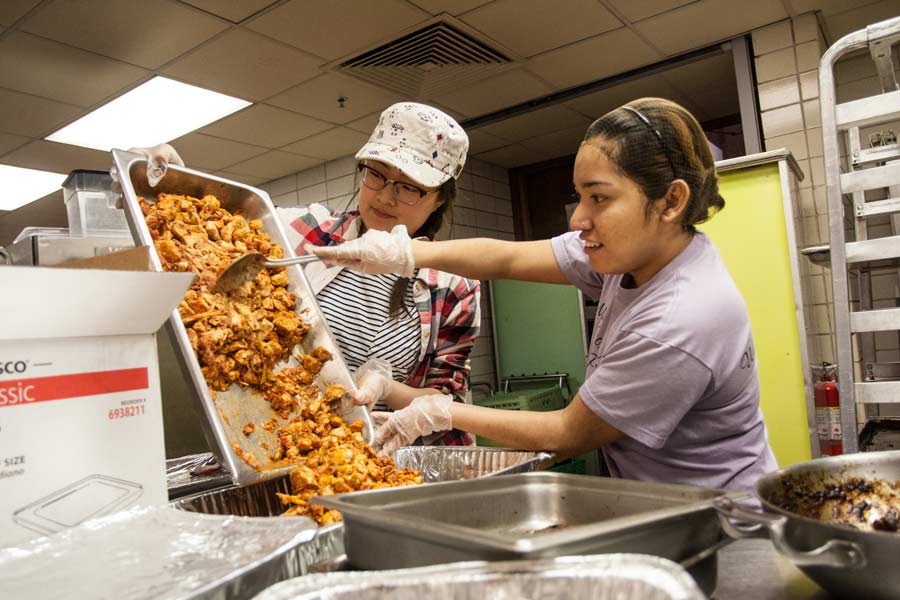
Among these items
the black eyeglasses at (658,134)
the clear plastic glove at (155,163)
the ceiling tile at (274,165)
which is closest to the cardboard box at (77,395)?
the clear plastic glove at (155,163)

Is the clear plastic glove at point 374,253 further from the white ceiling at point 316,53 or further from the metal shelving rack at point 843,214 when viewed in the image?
the white ceiling at point 316,53

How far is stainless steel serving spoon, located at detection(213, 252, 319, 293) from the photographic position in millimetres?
1307

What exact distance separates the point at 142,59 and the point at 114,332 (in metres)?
3.13

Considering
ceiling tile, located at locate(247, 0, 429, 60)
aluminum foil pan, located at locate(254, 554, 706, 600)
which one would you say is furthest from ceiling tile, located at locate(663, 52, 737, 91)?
aluminum foil pan, located at locate(254, 554, 706, 600)

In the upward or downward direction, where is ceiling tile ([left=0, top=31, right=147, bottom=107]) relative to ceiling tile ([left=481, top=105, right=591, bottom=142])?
upward

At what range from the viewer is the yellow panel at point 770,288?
8.80 ft

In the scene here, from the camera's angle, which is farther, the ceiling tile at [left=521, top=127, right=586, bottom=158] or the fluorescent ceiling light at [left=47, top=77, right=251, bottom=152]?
the ceiling tile at [left=521, top=127, right=586, bottom=158]

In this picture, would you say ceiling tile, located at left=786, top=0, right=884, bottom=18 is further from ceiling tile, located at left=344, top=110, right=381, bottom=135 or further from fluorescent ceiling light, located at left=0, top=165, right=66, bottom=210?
fluorescent ceiling light, located at left=0, top=165, right=66, bottom=210

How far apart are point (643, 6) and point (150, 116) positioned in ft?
10.3

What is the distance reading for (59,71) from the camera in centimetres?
340

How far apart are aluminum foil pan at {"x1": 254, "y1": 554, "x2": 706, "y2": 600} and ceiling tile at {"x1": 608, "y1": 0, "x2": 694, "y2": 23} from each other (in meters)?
3.23

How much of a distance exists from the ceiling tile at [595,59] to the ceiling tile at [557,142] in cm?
84

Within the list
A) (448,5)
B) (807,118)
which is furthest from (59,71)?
(807,118)

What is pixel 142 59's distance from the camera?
11.0ft
